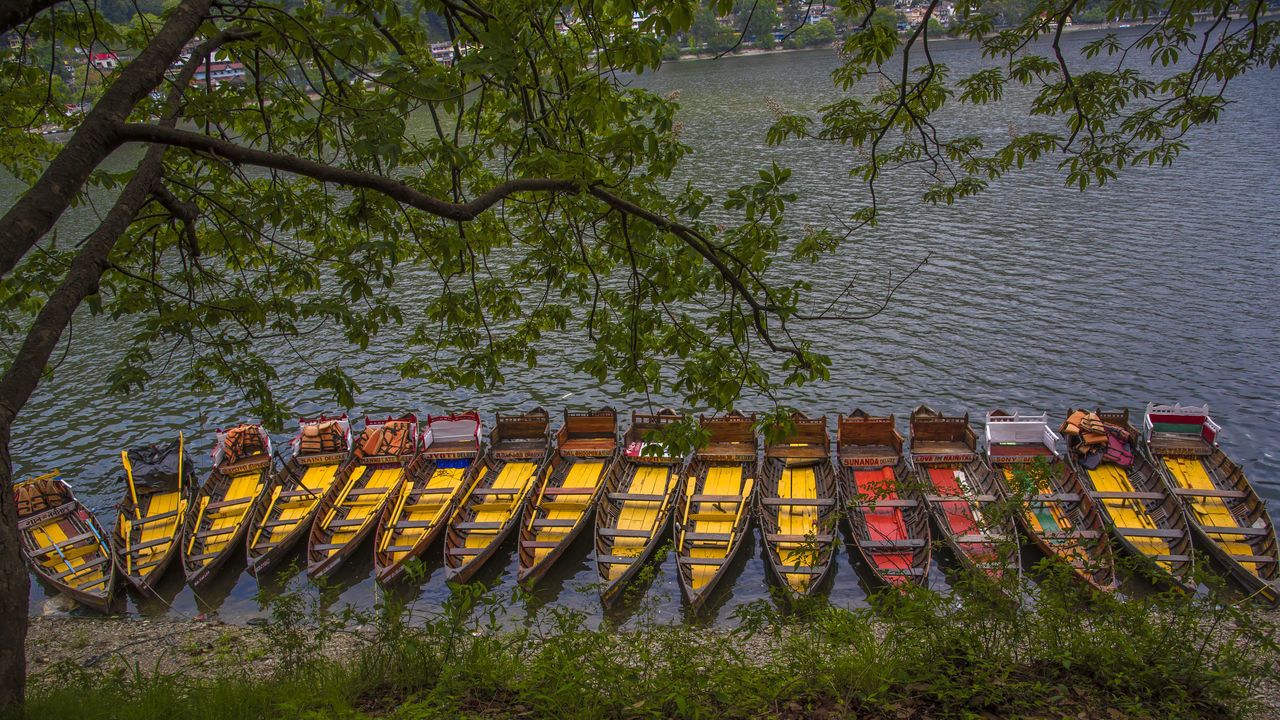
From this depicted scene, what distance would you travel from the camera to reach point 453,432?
15.7 metres

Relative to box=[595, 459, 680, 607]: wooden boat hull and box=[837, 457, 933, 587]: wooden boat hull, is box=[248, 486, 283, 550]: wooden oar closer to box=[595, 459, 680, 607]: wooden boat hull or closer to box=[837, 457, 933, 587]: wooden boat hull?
box=[595, 459, 680, 607]: wooden boat hull

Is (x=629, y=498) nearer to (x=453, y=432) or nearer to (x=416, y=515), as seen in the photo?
(x=416, y=515)

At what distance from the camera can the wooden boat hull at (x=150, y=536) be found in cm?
1238

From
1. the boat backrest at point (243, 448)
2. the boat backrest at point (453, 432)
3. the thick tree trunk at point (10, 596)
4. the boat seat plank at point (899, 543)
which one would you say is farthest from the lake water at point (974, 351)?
the thick tree trunk at point (10, 596)

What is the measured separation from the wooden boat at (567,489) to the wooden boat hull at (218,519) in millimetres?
5078

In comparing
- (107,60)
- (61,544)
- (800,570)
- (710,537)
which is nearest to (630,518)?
(710,537)

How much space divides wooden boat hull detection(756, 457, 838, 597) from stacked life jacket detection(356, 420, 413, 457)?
733 centimetres

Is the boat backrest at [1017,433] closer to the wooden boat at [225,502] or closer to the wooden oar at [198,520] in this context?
the wooden boat at [225,502]

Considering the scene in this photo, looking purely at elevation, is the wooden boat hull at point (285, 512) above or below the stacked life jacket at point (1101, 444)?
above

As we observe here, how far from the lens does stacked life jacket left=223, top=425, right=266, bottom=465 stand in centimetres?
1536

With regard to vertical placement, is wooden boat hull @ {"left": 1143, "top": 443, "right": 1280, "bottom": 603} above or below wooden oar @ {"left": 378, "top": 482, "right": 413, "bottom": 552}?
below

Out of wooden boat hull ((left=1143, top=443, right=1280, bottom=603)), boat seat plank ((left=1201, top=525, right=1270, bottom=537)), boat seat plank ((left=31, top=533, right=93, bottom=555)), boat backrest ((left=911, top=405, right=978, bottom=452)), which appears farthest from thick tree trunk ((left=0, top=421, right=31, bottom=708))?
boat seat plank ((left=1201, top=525, right=1270, bottom=537))

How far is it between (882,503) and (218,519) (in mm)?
11963

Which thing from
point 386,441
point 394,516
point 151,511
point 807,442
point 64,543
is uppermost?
point 386,441
